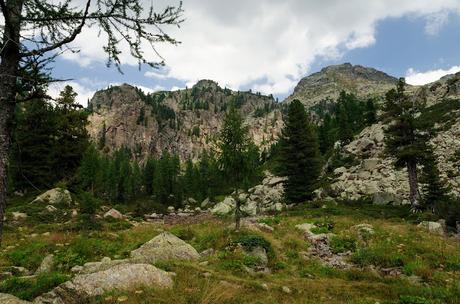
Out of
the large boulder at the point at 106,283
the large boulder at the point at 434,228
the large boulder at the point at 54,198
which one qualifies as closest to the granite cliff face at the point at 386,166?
the large boulder at the point at 434,228

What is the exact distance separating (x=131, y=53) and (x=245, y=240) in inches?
375

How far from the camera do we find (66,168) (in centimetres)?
3922

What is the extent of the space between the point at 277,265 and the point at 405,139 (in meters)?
24.3

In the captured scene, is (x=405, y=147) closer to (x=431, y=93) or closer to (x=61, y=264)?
(x=61, y=264)

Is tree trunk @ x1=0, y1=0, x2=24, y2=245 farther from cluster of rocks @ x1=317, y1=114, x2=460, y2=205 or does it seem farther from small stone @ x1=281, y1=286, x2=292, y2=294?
cluster of rocks @ x1=317, y1=114, x2=460, y2=205

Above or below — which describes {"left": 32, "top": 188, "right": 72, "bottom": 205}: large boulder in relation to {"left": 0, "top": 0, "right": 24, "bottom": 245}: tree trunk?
below

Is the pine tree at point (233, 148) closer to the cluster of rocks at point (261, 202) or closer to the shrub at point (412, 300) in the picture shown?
the shrub at point (412, 300)

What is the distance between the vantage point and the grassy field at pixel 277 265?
9195mm

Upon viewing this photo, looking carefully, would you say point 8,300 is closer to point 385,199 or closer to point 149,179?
point 385,199

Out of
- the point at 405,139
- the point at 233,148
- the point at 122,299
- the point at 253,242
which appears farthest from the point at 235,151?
the point at 405,139

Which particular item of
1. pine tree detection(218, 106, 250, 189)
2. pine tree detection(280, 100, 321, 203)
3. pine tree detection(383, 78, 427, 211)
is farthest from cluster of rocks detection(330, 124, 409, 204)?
pine tree detection(218, 106, 250, 189)

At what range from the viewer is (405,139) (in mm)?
32844

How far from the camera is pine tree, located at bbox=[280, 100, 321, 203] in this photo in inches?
1559

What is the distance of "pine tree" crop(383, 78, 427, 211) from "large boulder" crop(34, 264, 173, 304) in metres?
27.5
